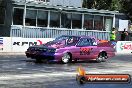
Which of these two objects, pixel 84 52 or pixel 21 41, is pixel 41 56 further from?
pixel 21 41

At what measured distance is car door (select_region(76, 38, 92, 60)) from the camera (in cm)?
2172

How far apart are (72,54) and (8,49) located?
1012 cm

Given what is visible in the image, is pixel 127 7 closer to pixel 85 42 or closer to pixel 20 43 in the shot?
pixel 20 43

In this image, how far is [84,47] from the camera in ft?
71.9

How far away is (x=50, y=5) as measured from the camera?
38.6 metres

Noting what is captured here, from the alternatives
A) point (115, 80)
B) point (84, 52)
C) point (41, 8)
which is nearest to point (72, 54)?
point (84, 52)

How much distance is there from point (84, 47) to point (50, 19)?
17466mm

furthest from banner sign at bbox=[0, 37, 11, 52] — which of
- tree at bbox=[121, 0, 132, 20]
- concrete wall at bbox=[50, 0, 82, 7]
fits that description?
tree at bbox=[121, 0, 132, 20]

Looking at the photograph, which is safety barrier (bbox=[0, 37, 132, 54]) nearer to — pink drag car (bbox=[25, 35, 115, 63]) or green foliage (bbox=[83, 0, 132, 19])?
pink drag car (bbox=[25, 35, 115, 63])

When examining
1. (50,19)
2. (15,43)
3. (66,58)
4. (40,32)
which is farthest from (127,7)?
(66,58)

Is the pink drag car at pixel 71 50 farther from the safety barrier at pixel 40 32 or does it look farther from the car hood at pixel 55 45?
the safety barrier at pixel 40 32

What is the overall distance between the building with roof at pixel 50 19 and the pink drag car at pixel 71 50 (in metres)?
14.7

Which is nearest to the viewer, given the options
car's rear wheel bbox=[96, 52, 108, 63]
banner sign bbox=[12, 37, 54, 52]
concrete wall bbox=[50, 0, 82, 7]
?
car's rear wheel bbox=[96, 52, 108, 63]

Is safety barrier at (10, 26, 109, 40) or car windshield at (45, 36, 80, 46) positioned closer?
car windshield at (45, 36, 80, 46)
